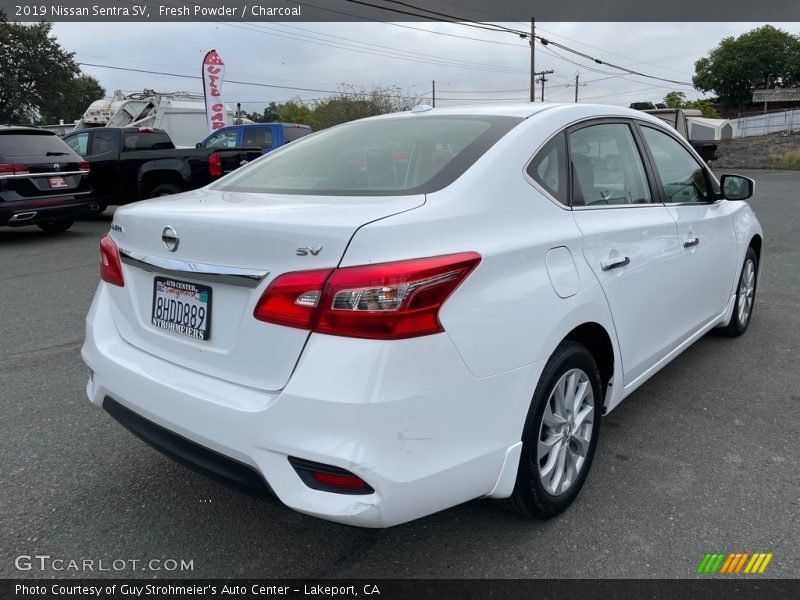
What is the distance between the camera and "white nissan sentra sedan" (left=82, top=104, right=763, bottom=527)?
5.99ft

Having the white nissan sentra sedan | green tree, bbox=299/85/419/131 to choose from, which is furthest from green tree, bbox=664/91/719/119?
the white nissan sentra sedan

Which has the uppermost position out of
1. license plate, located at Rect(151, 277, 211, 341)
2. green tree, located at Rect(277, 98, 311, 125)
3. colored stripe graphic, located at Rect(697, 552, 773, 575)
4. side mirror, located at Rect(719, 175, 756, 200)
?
green tree, located at Rect(277, 98, 311, 125)

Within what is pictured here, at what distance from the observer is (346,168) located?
105 inches

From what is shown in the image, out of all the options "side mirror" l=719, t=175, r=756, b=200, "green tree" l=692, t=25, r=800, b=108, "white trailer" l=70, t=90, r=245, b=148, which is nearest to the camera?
"side mirror" l=719, t=175, r=756, b=200

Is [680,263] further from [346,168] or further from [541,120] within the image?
[346,168]

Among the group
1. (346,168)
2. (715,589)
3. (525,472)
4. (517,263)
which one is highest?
(346,168)

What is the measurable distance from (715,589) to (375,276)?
1615 mm

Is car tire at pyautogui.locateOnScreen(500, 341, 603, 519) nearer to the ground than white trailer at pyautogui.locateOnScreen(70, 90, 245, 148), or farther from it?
nearer to the ground

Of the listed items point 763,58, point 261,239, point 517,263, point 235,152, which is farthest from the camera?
point 763,58

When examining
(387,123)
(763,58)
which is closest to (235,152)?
(387,123)

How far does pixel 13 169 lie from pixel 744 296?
9.14 m

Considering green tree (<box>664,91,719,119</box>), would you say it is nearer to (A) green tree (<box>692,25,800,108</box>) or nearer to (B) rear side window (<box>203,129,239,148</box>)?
(A) green tree (<box>692,25,800,108</box>)

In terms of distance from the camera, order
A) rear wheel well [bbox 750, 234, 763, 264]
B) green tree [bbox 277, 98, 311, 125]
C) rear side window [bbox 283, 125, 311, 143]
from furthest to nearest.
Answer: green tree [bbox 277, 98, 311, 125], rear side window [bbox 283, 125, 311, 143], rear wheel well [bbox 750, 234, 763, 264]

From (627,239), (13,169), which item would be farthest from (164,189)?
(627,239)
